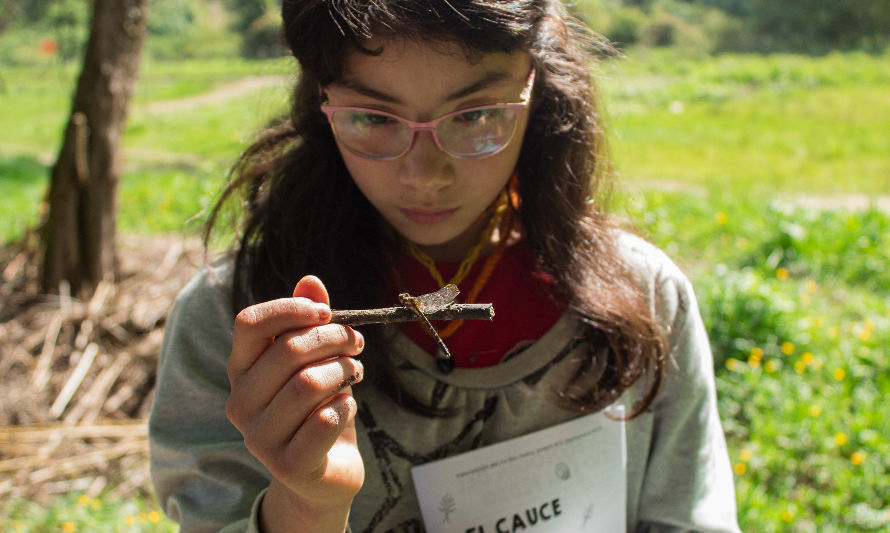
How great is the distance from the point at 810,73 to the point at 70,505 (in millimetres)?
15480

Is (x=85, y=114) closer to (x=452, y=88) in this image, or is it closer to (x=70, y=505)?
(x=70, y=505)

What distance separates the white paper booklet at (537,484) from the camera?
4.73 feet

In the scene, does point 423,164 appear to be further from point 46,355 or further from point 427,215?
point 46,355

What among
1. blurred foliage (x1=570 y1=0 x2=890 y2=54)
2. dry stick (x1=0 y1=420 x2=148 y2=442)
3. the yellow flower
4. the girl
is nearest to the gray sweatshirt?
the girl

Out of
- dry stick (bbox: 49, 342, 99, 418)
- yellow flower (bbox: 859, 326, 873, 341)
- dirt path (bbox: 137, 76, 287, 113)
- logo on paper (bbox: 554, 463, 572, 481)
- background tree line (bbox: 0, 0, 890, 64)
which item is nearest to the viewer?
logo on paper (bbox: 554, 463, 572, 481)

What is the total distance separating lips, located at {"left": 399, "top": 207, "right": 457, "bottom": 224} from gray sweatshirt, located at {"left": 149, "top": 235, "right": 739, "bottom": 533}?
0.78 feet

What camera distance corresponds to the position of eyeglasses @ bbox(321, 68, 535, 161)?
1.28m

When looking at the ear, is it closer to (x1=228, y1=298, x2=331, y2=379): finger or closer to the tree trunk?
(x1=228, y1=298, x2=331, y2=379): finger

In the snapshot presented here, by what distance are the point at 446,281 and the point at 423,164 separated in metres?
0.29

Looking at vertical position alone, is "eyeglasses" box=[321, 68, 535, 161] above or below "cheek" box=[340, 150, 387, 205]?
above

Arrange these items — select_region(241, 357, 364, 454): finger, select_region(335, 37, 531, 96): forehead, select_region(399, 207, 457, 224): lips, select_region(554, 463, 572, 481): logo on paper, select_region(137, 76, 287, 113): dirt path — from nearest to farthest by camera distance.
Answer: select_region(241, 357, 364, 454): finger, select_region(335, 37, 531, 96): forehead, select_region(399, 207, 457, 224): lips, select_region(554, 463, 572, 481): logo on paper, select_region(137, 76, 287, 113): dirt path

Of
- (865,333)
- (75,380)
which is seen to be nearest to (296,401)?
(75,380)

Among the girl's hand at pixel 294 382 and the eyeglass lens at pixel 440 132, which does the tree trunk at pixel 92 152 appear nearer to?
the eyeglass lens at pixel 440 132

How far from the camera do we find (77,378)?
133 inches
